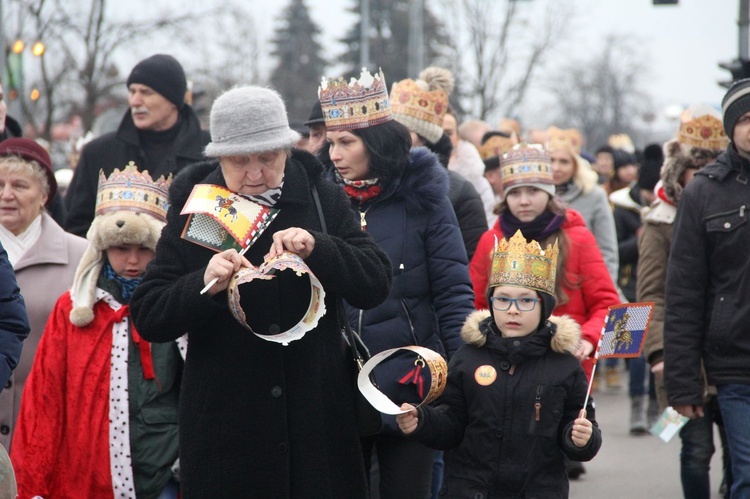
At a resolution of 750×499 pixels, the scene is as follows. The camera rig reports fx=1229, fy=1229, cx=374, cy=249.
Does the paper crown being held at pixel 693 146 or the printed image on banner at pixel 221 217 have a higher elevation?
the paper crown being held at pixel 693 146

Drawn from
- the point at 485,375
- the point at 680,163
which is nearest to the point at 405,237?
the point at 485,375

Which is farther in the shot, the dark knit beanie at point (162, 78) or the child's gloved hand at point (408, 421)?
the dark knit beanie at point (162, 78)

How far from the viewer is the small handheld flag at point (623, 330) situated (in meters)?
5.14

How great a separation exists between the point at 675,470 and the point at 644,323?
4424 mm

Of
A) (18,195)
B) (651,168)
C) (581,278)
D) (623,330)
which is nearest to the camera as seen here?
(623,330)

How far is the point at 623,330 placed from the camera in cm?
525

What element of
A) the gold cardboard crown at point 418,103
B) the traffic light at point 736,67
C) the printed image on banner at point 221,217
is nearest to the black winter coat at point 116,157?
the gold cardboard crown at point 418,103

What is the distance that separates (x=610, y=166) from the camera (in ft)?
59.4

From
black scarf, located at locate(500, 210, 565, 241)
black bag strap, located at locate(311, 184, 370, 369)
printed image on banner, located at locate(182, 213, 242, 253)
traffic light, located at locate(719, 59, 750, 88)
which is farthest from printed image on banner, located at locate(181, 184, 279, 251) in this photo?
traffic light, located at locate(719, 59, 750, 88)

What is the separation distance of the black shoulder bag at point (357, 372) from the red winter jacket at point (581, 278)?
6.96 ft

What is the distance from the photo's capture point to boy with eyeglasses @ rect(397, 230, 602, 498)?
5.05m

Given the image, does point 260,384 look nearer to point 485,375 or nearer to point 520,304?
point 485,375

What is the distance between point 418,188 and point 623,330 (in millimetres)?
1139

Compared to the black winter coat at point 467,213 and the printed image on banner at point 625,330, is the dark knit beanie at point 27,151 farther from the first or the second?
the printed image on banner at point 625,330
